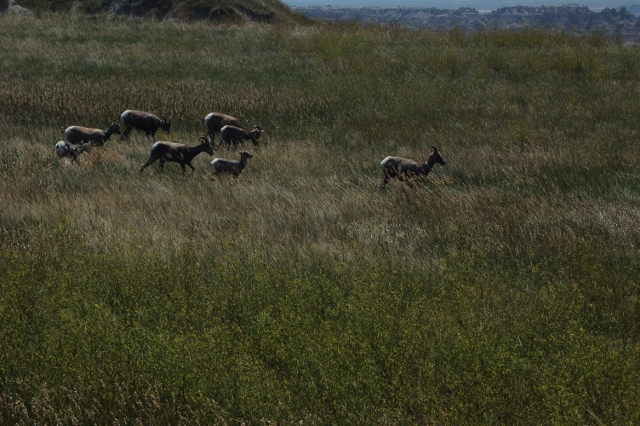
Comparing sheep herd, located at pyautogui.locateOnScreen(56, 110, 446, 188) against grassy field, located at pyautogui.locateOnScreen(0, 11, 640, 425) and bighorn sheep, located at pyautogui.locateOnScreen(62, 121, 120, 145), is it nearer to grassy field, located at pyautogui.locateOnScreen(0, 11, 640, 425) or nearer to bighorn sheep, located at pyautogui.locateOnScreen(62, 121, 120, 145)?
bighorn sheep, located at pyautogui.locateOnScreen(62, 121, 120, 145)

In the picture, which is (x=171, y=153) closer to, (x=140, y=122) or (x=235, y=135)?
(x=235, y=135)

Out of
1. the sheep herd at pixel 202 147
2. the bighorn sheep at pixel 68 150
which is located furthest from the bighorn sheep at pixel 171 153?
the bighorn sheep at pixel 68 150

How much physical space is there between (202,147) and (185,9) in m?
25.1

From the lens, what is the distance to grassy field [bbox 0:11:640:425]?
4695mm

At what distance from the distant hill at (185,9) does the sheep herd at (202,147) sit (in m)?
19.9

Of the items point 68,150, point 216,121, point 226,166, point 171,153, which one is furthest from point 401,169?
point 68,150

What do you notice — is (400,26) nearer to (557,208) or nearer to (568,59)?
(568,59)

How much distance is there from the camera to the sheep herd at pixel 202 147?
10.7m

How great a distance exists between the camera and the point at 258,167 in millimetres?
12477

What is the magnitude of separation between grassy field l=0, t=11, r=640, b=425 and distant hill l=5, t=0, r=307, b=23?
59.0 feet

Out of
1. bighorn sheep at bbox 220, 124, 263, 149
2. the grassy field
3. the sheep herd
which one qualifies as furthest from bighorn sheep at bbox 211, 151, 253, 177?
bighorn sheep at bbox 220, 124, 263, 149

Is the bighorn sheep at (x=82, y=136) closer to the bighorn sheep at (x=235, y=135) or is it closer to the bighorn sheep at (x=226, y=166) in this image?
the bighorn sheep at (x=235, y=135)

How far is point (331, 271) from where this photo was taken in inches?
271

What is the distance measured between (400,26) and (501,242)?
24.0 metres
